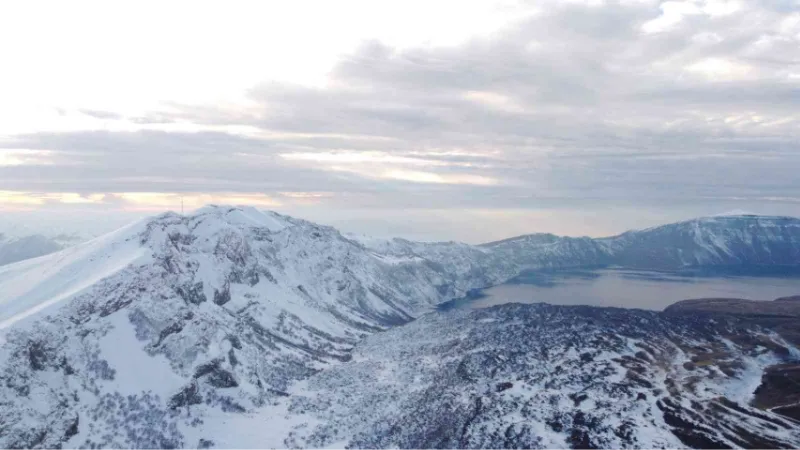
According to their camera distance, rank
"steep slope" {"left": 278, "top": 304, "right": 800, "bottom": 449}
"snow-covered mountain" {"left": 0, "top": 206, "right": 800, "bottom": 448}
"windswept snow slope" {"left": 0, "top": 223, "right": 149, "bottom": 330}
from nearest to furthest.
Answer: "snow-covered mountain" {"left": 0, "top": 206, "right": 800, "bottom": 448}, "steep slope" {"left": 278, "top": 304, "right": 800, "bottom": 449}, "windswept snow slope" {"left": 0, "top": 223, "right": 149, "bottom": 330}

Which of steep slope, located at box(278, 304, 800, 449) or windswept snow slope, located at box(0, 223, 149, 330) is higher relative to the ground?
windswept snow slope, located at box(0, 223, 149, 330)

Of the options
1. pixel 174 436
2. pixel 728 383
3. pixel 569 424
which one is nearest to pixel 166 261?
pixel 174 436

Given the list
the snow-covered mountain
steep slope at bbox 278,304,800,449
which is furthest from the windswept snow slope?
steep slope at bbox 278,304,800,449

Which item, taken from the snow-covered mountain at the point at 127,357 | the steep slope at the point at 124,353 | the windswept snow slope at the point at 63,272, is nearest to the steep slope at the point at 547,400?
the snow-covered mountain at the point at 127,357

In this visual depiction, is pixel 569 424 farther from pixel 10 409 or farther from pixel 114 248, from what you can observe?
pixel 114 248

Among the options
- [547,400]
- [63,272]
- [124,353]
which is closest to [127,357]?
[124,353]

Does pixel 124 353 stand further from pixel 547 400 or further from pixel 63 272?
pixel 547 400

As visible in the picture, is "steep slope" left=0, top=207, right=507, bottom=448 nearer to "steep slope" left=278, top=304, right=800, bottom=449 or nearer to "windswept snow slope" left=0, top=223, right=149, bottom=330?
"windswept snow slope" left=0, top=223, right=149, bottom=330

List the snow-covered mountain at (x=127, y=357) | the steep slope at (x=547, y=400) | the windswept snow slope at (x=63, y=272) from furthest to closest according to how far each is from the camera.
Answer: the windswept snow slope at (x=63, y=272)
the steep slope at (x=547, y=400)
the snow-covered mountain at (x=127, y=357)

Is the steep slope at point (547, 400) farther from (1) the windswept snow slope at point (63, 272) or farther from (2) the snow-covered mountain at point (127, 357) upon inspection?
(1) the windswept snow slope at point (63, 272)
